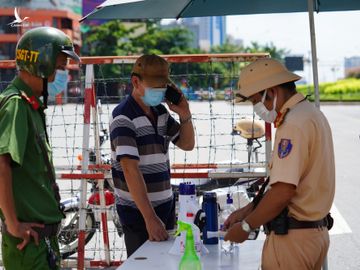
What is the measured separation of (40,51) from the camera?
140 inches

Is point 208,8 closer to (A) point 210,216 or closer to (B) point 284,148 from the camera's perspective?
(A) point 210,216

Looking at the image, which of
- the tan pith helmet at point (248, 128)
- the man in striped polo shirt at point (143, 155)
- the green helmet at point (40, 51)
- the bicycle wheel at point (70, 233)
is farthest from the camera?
the tan pith helmet at point (248, 128)

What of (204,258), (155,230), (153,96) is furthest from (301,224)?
(153,96)

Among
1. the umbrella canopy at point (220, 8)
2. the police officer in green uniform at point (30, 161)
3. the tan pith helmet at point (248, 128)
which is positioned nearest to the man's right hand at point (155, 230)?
the police officer in green uniform at point (30, 161)

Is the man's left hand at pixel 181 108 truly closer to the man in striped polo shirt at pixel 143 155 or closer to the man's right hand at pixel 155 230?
the man in striped polo shirt at pixel 143 155

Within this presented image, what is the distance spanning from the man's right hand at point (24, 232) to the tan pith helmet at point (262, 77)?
1250 millimetres

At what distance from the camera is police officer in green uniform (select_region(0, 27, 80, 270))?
3.34 metres

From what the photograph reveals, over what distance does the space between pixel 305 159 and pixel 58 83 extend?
4.78 feet

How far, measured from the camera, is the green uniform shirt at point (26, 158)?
10.9ft

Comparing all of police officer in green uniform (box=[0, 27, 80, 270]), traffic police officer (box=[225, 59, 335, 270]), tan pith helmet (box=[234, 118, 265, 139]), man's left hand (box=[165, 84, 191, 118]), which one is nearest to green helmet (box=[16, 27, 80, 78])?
police officer in green uniform (box=[0, 27, 80, 270])

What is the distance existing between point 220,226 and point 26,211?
1355 millimetres

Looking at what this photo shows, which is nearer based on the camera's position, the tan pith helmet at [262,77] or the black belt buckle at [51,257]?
the tan pith helmet at [262,77]

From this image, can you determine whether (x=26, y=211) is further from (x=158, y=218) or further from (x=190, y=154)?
(x=190, y=154)

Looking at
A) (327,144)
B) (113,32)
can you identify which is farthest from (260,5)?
(113,32)
